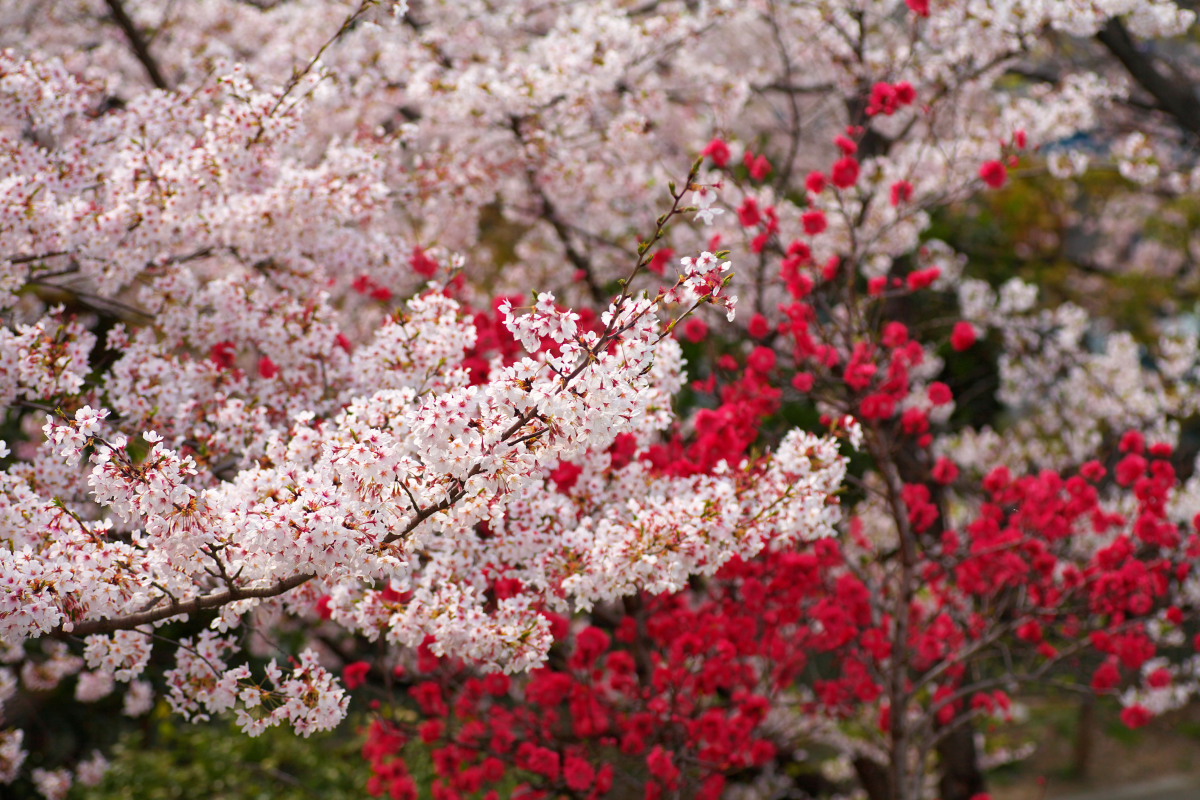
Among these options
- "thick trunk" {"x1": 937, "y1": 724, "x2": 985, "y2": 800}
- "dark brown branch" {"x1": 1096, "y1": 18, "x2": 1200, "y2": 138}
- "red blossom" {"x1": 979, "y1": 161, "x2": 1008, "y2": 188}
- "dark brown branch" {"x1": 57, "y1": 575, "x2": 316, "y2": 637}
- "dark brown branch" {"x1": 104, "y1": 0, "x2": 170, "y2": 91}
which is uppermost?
"dark brown branch" {"x1": 1096, "y1": 18, "x2": 1200, "y2": 138}

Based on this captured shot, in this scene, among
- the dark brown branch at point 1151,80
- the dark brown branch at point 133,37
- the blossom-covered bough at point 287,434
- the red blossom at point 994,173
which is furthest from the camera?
the dark brown branch at point 1151,80

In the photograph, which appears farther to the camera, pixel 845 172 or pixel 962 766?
pixel 962 766

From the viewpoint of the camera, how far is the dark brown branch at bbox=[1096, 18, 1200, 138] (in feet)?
20.2

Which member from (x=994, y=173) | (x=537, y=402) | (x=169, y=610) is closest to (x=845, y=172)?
(x=994, y=173)

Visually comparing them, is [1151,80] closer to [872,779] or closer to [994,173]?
[994,173]

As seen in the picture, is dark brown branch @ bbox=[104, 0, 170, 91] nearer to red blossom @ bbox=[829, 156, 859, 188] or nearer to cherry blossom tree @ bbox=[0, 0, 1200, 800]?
cherry blossom tree @ bbox=[0, 0, 1200, 800]

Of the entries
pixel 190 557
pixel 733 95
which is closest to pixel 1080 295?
pixel 733 95

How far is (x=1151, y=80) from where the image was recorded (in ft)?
20.7

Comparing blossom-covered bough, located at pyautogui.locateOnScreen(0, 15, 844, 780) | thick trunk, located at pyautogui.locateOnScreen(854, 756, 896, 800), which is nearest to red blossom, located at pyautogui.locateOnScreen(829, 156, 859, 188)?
blossom-covered bough, located at pyautogui.locateOnScreen(0, 15, 844, 780)

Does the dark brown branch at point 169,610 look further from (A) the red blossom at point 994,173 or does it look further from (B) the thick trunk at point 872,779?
(B) the thick trunk at point 872,779

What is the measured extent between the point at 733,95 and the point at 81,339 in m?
4.63

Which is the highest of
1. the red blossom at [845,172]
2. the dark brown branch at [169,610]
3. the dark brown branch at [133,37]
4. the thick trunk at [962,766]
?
the dark brown branch at [133,37]

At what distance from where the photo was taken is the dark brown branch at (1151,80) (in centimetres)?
614

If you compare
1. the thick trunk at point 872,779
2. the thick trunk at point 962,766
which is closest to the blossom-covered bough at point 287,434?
the thick trunk at point 872,779
